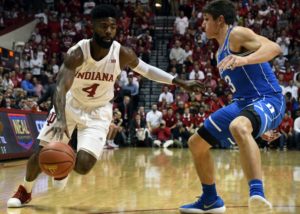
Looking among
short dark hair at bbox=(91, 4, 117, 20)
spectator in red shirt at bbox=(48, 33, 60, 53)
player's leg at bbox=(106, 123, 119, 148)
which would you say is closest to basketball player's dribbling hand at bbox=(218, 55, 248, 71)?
short dark hair at bbox=(91, 4, 117, 20)

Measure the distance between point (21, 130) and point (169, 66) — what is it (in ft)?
29.8

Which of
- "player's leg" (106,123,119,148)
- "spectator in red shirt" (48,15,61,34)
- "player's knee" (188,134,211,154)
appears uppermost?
"player's knee" (188,134,211,154)

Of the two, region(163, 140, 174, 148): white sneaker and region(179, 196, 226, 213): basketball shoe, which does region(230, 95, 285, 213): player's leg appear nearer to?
region(179, 196, 226, 213): basketball shoe

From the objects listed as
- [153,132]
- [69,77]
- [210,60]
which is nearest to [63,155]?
[69,77]

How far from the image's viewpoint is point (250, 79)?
4.50 meters

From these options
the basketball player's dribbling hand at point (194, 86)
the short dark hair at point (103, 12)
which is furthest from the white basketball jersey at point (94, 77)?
the basketball player's dribbling hand at point (194, 86)

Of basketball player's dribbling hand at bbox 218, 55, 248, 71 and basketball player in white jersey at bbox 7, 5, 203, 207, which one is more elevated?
basketball player's dribbling hand at bbox 218, 55, 248, 71

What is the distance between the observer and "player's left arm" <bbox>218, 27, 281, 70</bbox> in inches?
156

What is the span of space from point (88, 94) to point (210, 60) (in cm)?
1369

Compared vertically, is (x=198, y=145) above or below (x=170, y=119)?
above

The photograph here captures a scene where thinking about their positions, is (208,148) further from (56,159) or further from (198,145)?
(56,159)

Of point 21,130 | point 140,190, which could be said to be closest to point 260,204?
point 140,190

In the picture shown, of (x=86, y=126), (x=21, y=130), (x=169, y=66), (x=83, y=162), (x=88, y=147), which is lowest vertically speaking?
(x=169, y=66)

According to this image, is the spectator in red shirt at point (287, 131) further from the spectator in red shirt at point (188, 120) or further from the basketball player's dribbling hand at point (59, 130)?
the basketball player's dribbling hand at point (59, 130)
